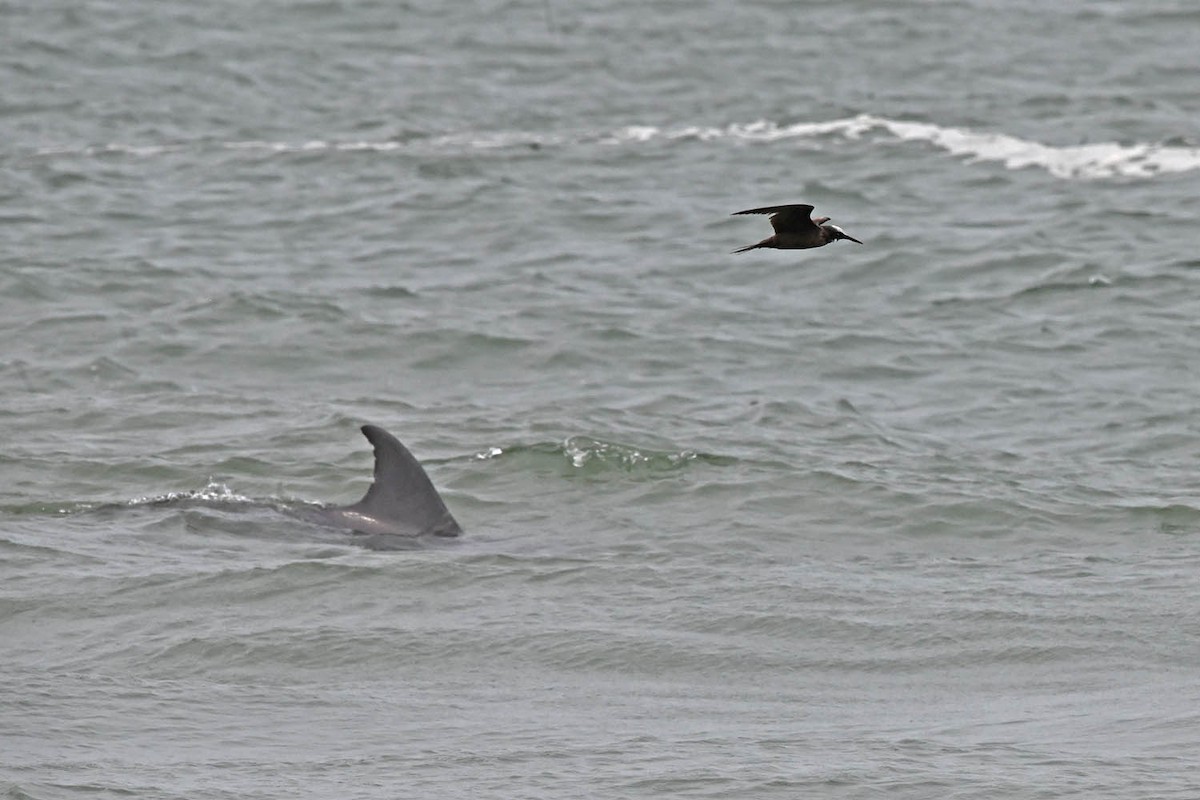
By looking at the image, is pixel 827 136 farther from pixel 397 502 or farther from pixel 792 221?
pixel 792 221

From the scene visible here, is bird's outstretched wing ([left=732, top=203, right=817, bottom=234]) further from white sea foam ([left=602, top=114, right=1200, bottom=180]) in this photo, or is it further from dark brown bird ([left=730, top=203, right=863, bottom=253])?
white sea foam ([left=602, top=114, right=1200, bottom=180])

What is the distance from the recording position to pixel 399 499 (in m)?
11.0

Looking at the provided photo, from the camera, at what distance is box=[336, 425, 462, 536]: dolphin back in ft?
35.5

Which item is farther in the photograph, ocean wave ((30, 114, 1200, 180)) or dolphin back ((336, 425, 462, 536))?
ocean wave ((30, 114, 1200, 180))

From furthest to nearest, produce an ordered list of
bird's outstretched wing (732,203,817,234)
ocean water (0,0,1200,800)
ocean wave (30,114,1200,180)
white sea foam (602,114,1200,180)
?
ocean wave (30,114,1200,180), white sea foam (602,114,1200,180), bird's outstretched wing (732,203,817,234), ocean water (0,0,1200,800)

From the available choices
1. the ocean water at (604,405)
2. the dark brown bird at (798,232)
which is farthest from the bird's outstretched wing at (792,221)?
the ocean water at (604,405)

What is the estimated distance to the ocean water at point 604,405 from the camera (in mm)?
8523

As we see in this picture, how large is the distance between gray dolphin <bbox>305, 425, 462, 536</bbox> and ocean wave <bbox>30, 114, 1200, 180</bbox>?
10.9 m

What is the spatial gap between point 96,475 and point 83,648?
10.0 ft

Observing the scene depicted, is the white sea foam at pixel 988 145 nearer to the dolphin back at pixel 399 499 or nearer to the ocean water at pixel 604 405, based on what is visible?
the ocean water at pixel 604 405

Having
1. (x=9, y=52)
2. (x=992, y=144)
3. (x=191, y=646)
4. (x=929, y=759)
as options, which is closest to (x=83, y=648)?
(x=191, y=646)

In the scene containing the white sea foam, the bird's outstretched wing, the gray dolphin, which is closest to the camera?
the bird's outstretched wing

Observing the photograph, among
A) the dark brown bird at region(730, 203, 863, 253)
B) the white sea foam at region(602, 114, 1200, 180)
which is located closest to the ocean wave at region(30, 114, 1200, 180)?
the white sea foam at region(602, 114, 1200, 180)

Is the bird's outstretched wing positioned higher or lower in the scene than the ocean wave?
higher
